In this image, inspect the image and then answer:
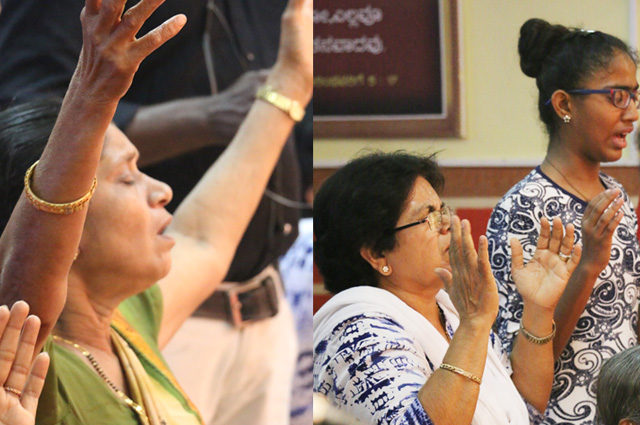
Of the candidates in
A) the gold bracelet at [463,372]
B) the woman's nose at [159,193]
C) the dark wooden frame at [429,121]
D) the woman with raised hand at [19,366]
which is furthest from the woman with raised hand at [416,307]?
the woman with raised hand at [19,366]

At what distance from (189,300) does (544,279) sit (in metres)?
0.65

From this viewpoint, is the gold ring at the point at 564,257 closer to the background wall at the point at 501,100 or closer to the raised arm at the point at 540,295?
the raised arm at the point at 540,295

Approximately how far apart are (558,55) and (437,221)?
0.45 m

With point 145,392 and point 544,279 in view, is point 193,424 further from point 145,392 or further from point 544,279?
point 544,279

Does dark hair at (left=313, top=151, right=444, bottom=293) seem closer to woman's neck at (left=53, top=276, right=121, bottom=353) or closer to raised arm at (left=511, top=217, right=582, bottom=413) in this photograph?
raised arm at (left=511, top=217, right=582, bottom=413)

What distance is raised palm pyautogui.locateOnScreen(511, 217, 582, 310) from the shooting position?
4.81 feet

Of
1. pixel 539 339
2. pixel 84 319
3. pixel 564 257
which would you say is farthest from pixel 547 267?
pixel 84 319

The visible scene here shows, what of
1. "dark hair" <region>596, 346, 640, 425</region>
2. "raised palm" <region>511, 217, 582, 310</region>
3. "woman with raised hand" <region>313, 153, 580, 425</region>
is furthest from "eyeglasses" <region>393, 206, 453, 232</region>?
"dark hair" <region>596, 346, 640, 425</region>

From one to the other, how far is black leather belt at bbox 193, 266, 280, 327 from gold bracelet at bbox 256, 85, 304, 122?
302 millimetres

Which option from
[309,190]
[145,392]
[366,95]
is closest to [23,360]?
[145,392]

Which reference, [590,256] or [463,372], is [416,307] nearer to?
[463,372]

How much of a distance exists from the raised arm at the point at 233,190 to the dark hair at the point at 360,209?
6.8 inches

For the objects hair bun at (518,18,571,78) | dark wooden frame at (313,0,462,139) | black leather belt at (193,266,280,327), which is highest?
hair bun at (518,18,571,78)

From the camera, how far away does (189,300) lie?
1522 millimetres
